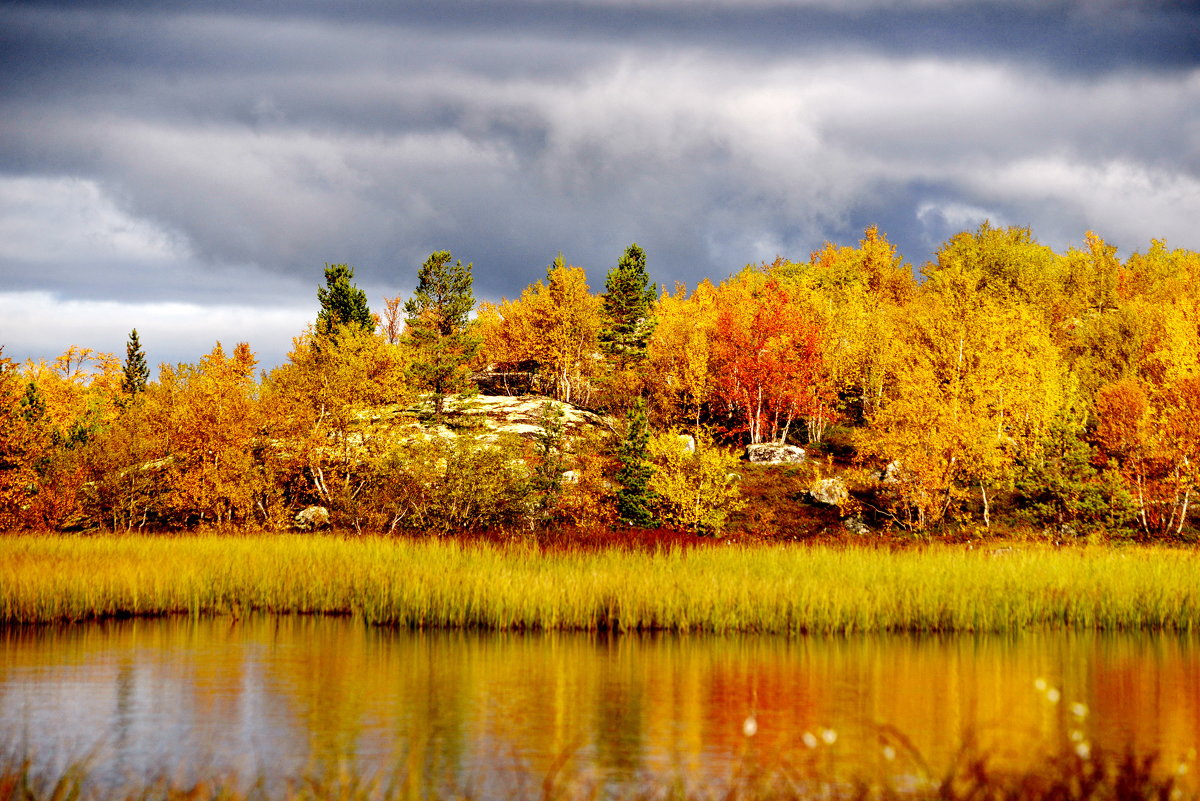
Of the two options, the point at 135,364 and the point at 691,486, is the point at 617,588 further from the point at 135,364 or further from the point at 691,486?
the point at 135,364

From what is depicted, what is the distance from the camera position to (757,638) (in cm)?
2202

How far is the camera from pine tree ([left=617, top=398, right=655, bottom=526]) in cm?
4438

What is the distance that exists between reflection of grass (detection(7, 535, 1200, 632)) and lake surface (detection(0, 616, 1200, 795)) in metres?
0.82

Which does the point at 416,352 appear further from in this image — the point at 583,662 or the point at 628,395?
the point at 583,662

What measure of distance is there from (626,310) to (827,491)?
33620 mm

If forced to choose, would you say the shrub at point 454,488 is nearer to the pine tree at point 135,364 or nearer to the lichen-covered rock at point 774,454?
the lichen-covered rock at point 774,454

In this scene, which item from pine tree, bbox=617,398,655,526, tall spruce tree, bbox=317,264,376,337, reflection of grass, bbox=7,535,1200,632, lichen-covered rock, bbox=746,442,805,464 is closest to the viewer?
reflection of grass, bbox=7,535,1200,632

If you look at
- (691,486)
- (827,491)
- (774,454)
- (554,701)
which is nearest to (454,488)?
(691,486)

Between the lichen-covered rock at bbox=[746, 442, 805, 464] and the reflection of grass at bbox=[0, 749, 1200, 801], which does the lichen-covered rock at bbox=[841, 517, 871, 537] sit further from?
the reflection of grass at bbox=[0, 749, 1200, 801]

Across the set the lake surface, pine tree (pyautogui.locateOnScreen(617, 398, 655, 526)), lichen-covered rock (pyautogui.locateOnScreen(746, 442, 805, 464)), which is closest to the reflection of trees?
the lake surface

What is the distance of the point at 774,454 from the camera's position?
58.4 meters

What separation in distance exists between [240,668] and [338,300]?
55.8 meters

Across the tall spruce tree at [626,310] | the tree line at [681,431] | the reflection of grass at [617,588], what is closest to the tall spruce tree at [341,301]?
the tree line at [681,431]

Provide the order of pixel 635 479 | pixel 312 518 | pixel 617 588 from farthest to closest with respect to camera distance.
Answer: pixel 312 518 → pixel 635 479 → pixel 617 588
